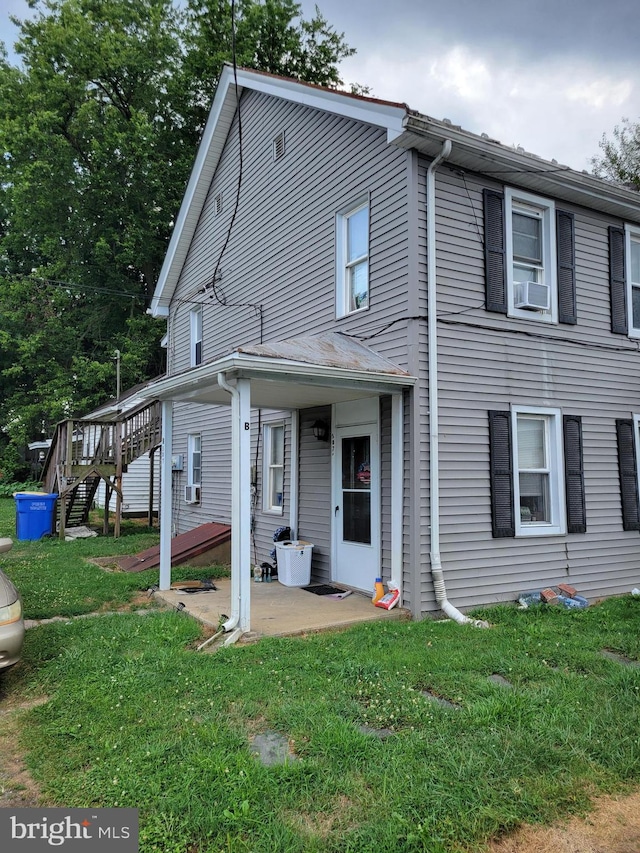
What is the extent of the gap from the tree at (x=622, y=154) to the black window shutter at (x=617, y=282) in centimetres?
1405

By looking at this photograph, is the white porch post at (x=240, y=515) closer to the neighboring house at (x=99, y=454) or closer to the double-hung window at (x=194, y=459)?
the double-hung window at (x=194, y=459)

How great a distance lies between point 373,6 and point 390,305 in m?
5.85

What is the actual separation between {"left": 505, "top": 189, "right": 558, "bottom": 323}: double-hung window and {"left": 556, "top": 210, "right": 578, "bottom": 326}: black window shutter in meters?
0.10

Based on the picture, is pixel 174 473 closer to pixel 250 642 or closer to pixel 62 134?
pixel 250 642

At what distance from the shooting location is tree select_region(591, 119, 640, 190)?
20312 millimetres

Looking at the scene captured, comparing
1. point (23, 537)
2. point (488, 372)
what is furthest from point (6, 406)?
point (488, 372)

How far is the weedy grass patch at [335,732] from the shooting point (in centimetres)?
272

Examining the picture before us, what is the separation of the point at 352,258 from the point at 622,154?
58.6ft

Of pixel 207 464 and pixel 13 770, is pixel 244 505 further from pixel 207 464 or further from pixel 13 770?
pixel 207 464

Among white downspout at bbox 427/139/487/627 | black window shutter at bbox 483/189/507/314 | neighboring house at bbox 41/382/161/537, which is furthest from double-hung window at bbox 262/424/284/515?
neighboring house at bbox 41/382/161/537

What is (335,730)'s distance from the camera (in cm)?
349

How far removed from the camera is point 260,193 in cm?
1046

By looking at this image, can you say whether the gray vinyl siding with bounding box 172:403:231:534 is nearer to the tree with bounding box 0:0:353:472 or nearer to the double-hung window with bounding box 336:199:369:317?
the double-hung window with bounding box 336:199:369:317

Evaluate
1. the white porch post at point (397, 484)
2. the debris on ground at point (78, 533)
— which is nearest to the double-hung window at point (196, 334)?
the debris on ground at point (78, 533)
